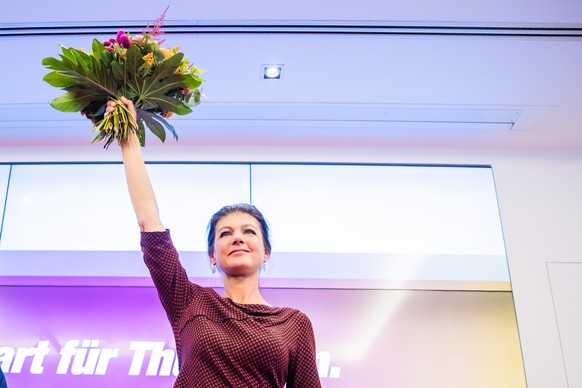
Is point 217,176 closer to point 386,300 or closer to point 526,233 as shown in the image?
point 386,300

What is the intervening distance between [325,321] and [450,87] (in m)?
1.63

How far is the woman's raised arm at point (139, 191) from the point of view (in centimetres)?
156

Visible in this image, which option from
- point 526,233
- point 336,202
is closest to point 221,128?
point 336,202

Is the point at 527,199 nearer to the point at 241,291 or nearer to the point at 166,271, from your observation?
the point at 241,291

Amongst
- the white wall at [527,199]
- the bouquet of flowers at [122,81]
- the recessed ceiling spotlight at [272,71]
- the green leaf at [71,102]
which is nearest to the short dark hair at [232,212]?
the bouquet of flowers at [122,81]

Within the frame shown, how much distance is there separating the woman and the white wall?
2.53m

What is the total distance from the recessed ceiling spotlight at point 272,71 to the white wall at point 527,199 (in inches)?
32.4

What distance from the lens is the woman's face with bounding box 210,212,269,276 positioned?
66.4 inches

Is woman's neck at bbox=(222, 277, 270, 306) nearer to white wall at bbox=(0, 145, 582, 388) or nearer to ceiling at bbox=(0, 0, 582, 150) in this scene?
ceiling at bbox=(0, 0, 582, 150)

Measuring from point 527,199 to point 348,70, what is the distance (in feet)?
5.41

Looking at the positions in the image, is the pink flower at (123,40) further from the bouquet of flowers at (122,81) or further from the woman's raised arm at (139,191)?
the woman's raised arm at (139,191)

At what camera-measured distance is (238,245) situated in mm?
1714

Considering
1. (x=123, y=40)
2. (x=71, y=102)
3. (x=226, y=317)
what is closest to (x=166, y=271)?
(x=226, y=317)

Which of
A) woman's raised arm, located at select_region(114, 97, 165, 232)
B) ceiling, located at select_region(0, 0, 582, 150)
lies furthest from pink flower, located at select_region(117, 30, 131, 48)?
ceiling, located at select_region(0, 0, 582, 150)
